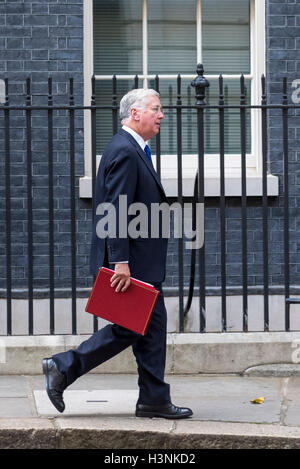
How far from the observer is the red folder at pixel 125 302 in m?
5.68

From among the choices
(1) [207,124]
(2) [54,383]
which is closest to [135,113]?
(2) [54,383]

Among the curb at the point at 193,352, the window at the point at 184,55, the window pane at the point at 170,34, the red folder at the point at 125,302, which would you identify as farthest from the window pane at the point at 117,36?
the red folder at the point at 125,302

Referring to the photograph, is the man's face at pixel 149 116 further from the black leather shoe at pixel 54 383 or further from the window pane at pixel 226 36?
the window pane at pixel 226 36

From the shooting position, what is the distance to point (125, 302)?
5.72 meters

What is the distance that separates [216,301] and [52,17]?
274 cm

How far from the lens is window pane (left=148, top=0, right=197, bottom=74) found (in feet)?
30.6

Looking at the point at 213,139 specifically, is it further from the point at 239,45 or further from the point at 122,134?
the point at 122,134

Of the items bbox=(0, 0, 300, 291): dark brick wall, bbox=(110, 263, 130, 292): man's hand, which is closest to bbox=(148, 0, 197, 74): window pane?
bbox=(0, 0, 300, 291): dark brick wall

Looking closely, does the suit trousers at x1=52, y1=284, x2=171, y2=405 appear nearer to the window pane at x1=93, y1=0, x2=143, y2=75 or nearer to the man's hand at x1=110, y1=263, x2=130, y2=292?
the man's hand at x1=110, y1=263, x2=130, y2=292

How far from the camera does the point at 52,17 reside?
29.4 ft

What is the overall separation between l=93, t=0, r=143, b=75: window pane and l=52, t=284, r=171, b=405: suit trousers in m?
3.76

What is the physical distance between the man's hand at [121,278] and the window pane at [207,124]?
145 inches

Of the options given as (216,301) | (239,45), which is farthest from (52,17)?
(216,301)

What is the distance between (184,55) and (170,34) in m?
0.22
